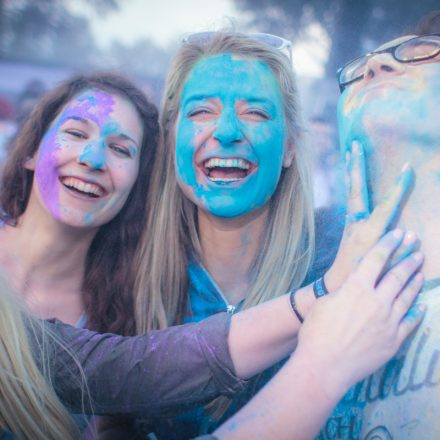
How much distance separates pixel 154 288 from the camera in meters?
1.74

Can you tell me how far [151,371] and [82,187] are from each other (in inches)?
32.9

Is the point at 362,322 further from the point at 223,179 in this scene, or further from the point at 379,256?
the point at 223,179

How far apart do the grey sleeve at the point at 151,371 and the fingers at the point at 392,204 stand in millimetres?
469

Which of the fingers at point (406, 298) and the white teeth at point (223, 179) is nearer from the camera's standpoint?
the fingers at point (406, 298)

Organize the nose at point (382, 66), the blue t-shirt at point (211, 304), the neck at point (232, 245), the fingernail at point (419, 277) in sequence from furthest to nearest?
the neck at point (232, 245), the blue t-shirt at point (211, 304), the nose at point (382, 66), the fingernail at point (419, 277)

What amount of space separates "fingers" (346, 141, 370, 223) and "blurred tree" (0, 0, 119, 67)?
5.00m

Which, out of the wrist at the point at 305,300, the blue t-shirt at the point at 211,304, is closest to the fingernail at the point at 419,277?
the wrist at the point at 305,300

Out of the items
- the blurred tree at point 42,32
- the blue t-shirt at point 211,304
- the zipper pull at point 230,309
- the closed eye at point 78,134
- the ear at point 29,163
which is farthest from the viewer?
the blurred tree at point 42,32

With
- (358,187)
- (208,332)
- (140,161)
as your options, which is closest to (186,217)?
(140,161)

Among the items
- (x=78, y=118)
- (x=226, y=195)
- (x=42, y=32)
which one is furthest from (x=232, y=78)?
(x=42, y=32)

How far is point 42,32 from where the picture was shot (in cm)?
603

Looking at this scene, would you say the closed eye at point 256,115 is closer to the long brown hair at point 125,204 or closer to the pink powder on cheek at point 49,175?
the long brown hair at point 125,204

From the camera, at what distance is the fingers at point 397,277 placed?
1.04m

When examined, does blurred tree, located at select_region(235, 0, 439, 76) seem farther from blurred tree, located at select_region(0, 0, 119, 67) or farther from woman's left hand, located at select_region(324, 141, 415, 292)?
blurred tree, located at select_region(0, 0, 119, 67)
